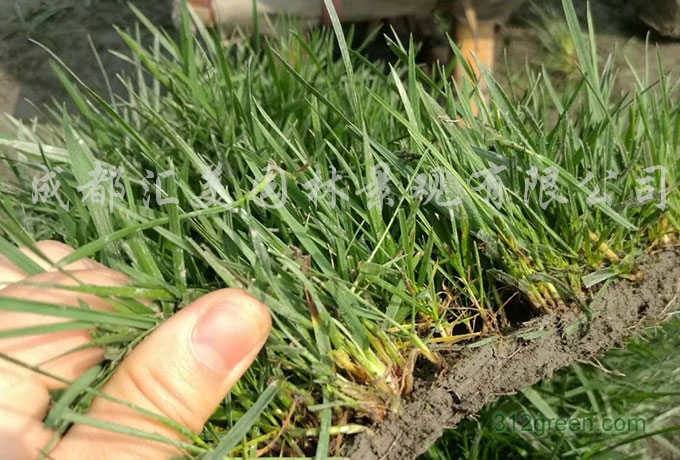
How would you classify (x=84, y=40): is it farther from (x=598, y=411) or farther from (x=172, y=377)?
(x=598, y=411)

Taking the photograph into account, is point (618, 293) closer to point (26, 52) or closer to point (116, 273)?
point (116, 273)

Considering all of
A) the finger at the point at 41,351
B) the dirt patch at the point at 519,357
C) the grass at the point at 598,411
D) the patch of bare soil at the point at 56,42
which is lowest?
the grass at the point at 598,411

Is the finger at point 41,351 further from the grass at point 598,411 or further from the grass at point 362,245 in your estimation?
the grass at point 598,411

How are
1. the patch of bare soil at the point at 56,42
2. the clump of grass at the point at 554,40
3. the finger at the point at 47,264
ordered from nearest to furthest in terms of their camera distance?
1. the finger at the point at 47,264
2. the clump of grass at the point at 554,40
3. the patch of bare soil at the point at 56,42

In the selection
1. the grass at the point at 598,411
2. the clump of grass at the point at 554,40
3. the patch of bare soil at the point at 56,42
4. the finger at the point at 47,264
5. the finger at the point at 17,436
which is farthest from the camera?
the patch of bare soil at the point at 56,42

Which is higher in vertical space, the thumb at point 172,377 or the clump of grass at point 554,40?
the clump of grass at point 554,40

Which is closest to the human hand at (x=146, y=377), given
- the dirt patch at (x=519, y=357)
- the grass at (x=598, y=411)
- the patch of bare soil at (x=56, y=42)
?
the dirt patch at (x=519, y=357)

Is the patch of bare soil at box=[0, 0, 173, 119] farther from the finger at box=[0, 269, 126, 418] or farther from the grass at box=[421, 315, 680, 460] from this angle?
the grass at box=[421, 315, 680, 460]
